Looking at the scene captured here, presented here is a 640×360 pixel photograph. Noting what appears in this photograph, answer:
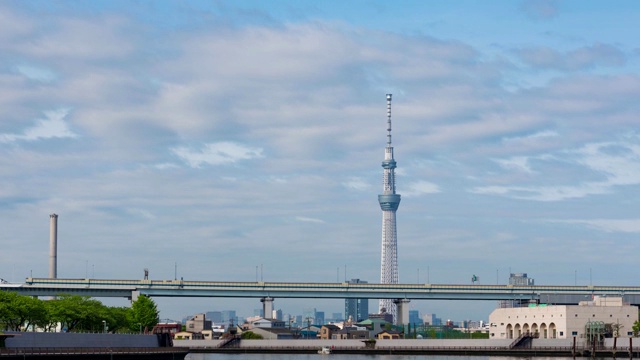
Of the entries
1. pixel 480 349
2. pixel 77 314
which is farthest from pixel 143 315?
pixel 480 349

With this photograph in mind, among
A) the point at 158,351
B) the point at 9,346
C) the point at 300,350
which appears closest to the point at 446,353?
the point at 300,350

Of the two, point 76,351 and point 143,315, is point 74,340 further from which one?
point 143,315

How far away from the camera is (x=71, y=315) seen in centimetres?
14912

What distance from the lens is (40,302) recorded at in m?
144

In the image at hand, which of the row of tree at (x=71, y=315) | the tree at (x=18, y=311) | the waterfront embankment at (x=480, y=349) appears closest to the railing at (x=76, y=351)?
the row of tree at (x=71, y=315)

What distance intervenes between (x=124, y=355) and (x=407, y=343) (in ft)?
265

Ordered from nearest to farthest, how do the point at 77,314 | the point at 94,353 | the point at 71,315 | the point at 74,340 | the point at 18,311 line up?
the point at 94,353 < the point at 74,340 < the point at 18,311 < the point at 71,315 < the point at 77,314

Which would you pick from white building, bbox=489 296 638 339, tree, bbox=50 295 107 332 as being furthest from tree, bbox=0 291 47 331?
white building, bbox=489 296 638 339

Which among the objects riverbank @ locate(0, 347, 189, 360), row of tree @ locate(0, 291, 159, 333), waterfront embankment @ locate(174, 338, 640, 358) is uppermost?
row of tree @ locate(0, 291, 159, 333)

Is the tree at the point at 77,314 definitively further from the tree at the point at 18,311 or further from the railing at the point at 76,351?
the railing at the point at 76,351

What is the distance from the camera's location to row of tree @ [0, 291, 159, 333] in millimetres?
136375

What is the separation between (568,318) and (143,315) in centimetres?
6956

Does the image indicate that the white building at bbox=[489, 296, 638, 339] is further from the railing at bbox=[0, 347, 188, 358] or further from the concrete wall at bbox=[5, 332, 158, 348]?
the concrete wall at bbox=[5, 332, 158, 348]

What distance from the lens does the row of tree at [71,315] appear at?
136 metres
